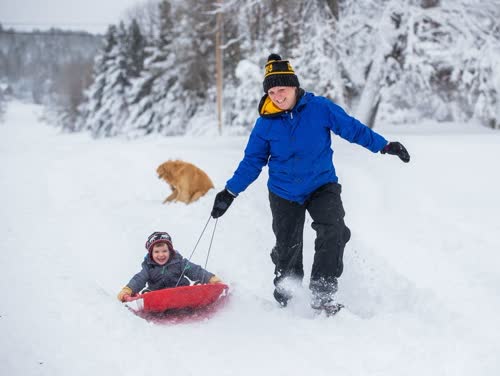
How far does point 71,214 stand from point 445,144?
6.86m

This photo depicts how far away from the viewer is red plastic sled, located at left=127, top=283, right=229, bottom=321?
3.54 metres

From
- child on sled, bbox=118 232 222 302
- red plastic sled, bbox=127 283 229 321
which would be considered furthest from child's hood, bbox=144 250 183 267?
red plastic sled, bbox=127 283 229 321

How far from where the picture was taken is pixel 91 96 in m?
39.1

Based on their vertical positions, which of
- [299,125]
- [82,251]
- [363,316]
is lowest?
[82,251]

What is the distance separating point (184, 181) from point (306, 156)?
15.2ft

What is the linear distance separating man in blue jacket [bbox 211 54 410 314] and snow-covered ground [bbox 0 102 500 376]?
51cm

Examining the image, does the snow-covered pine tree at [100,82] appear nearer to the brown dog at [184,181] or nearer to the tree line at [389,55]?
the tree line at [389,55]

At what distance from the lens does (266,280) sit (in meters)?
4.83

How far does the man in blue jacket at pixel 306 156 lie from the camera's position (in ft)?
11.1

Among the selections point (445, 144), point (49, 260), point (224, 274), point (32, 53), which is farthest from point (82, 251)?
point (32, 53)

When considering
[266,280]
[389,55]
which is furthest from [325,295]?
[389,55]

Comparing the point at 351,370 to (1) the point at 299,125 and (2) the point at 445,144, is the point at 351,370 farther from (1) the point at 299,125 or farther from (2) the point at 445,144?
(2) the point at 445,144

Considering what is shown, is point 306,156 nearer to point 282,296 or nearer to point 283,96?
point 283,96

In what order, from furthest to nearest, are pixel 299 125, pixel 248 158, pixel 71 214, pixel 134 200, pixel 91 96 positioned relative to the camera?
pixel 91 96
pixel 134 200
pixel 71 214
pixel 248 158
pixel 299 125
